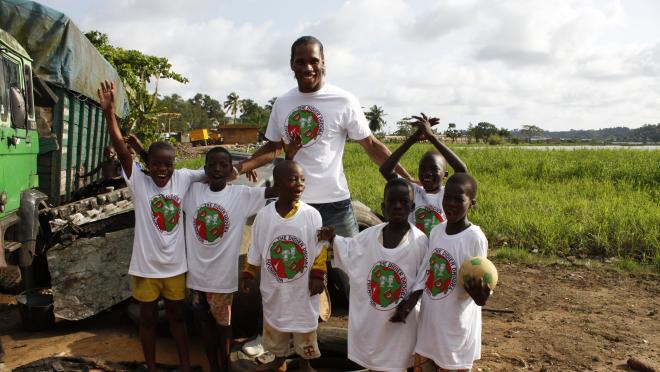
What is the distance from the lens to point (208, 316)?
3289 mm

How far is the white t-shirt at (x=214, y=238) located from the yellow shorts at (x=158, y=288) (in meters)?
0.08

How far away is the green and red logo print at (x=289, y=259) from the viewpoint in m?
2.97

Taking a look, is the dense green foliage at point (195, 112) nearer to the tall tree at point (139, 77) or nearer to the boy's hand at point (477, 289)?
the tall tree at point (139, 77)

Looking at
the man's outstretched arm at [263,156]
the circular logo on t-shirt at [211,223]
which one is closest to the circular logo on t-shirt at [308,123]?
the man's outstretched arm at [263,156]

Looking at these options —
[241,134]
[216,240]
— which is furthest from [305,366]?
[241,134]

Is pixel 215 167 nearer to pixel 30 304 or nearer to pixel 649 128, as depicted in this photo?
pixel 30 304

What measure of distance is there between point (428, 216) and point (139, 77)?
1651 centimetres

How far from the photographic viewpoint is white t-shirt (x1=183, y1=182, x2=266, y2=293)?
3.20 m

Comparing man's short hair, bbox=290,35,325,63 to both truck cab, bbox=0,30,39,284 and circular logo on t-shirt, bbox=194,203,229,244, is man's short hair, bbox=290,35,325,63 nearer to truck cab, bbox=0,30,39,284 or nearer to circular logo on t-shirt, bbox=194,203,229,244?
circular logo on t-shirt, bbox=194,203,229,244

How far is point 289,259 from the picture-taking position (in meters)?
2.97

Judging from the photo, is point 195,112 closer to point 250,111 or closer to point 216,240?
point 250,111

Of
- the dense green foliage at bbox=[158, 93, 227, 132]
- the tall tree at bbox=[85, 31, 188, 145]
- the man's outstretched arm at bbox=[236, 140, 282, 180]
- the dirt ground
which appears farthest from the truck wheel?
the dense green foliage at bbox=[158, 93, 227, 132]

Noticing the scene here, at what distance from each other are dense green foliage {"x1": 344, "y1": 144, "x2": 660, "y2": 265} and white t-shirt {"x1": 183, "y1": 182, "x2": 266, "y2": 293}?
5441mm

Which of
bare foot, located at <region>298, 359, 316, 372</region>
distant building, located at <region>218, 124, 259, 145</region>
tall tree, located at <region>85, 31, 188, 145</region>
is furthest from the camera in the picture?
distant building, located at <region>218, 124, 259, 145</region>
